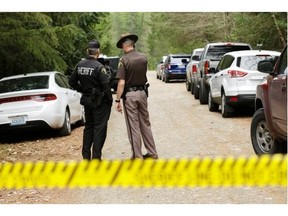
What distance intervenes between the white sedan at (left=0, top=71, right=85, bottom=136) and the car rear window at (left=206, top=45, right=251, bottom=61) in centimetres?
621

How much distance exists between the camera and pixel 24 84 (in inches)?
394

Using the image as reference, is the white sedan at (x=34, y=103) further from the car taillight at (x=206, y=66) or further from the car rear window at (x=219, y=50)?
the car rear window at (x=219, y=50)

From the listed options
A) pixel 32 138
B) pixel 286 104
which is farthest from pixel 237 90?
pixel 286 104

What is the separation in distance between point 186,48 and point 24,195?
40420 millimetres

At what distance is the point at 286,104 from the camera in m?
5.94

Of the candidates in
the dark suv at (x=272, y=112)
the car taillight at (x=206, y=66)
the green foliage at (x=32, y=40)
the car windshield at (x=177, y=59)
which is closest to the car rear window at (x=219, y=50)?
the car taillight at (x=206, y=66)

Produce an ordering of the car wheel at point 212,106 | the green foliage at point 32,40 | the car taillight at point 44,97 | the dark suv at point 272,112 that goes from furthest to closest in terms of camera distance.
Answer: the car wheel at point 212,106, the green foliage at point 32,40, the car taillight at point 44,97, the dark suv at point 272,112

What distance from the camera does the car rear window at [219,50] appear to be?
49.3ft

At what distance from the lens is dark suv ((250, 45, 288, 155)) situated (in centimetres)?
618

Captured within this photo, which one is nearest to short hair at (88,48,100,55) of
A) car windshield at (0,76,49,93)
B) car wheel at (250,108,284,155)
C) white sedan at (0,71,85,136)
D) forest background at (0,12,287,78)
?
car wheel at (250,108,284,155)

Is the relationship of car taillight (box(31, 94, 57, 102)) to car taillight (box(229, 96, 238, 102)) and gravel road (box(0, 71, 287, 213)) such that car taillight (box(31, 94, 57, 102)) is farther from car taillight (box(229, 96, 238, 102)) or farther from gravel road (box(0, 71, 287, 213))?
car taillight (box(229, 96, 238, 102))

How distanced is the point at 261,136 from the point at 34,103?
4437 mm

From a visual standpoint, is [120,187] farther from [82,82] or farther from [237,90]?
[237,90]

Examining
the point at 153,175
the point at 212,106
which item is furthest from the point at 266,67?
the point at 212,106
